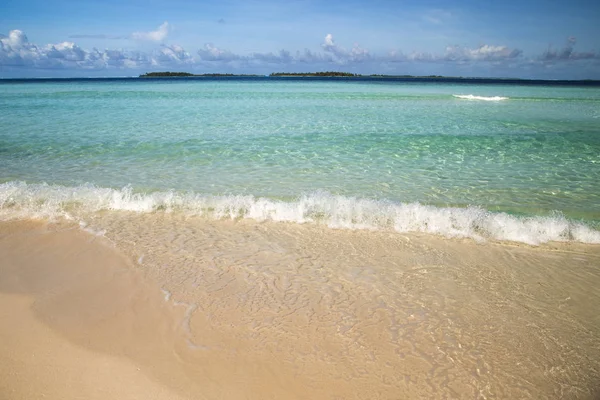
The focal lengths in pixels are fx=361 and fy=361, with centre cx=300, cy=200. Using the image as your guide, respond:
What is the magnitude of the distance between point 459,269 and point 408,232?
131 centimetres

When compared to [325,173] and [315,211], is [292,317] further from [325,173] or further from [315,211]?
[325,173]

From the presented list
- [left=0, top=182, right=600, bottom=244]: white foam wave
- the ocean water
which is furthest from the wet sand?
the ocean water

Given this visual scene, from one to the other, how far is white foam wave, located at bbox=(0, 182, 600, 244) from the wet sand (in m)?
0.42

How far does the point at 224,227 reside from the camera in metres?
6.27

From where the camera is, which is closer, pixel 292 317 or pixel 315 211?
pixel 292 317

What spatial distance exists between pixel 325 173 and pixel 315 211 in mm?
2747

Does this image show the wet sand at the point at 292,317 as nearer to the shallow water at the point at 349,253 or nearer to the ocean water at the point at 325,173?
the shallow water at the point at 349,253

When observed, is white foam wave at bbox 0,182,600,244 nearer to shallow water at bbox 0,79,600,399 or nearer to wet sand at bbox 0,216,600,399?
shallow water at bbox 0,79,600,399

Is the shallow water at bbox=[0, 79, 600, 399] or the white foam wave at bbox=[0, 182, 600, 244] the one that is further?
the white foam wave at bbox=[0, 182, 600, 244]

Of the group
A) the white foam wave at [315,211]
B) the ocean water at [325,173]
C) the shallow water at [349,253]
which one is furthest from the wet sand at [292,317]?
the ocean water at [325,173]

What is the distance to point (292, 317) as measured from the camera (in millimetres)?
3840

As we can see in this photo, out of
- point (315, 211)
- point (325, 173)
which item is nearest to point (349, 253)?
point (315, 211)

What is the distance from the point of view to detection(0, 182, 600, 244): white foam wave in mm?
6109

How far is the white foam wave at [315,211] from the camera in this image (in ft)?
20.0
